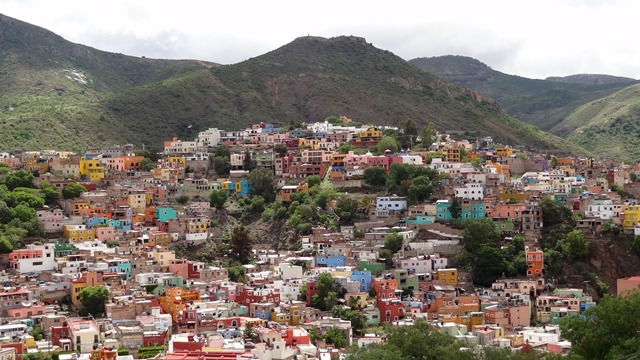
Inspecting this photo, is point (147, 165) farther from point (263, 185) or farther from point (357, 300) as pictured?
point (357, 300)

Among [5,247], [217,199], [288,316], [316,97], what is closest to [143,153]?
[217,199]

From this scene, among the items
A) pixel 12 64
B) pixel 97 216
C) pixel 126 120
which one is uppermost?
pixel 12 64

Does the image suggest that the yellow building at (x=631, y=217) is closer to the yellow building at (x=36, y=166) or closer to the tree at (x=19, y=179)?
the tree at (x=19, y=179)

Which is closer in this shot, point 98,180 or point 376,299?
point 376,299

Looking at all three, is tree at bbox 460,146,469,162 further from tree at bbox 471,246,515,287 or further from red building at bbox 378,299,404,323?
red building at bbox 378,299,404,323

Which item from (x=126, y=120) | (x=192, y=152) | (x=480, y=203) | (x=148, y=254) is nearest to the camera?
(x=148, y=254)

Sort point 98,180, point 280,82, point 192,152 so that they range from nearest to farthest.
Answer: point 98,180, point 192,152, point 280,82

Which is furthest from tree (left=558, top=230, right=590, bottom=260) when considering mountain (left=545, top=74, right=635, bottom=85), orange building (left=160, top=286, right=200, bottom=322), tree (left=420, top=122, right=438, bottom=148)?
mountain (left=545, top=74, right=635, bottom=85)

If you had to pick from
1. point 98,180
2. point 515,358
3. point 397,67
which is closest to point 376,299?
point 515,358

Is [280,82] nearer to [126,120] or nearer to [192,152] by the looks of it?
[126,120]
